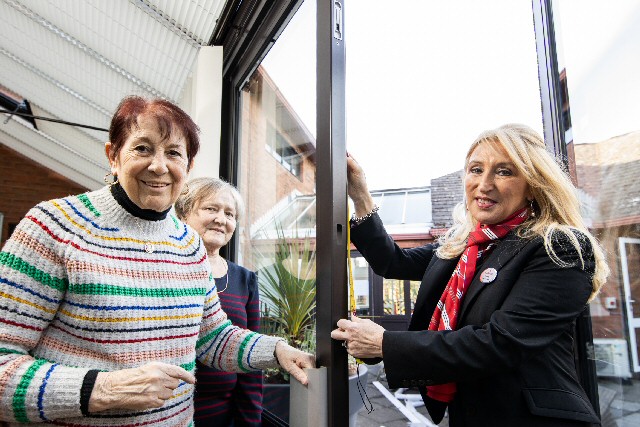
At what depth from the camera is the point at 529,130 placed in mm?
1162

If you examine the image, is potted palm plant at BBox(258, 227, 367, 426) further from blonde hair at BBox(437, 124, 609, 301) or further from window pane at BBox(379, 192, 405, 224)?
window pane at BBox(379, 192, 405, 224)

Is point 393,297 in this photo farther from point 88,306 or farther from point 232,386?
point 88,306

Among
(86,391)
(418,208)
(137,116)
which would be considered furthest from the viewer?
(418,208)

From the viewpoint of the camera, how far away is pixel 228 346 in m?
1.24

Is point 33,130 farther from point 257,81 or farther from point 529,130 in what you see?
point 529,130

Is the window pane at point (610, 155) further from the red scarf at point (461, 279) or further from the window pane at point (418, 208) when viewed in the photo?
the window pane at point (418, 208)

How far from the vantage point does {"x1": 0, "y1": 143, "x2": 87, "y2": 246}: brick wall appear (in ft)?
29.3

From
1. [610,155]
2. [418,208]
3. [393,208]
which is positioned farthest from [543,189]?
[393,208]

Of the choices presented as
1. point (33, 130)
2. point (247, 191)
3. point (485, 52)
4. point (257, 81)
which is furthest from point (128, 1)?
point (33, 130)

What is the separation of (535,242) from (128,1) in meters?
2.73

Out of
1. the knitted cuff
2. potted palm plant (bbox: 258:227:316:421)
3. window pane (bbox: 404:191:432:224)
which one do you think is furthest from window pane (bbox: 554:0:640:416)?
window pane (bbox: 404:191:432:224)

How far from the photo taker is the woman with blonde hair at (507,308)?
947mm

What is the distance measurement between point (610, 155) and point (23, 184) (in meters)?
10.6

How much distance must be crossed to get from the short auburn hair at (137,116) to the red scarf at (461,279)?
795 millimetres
